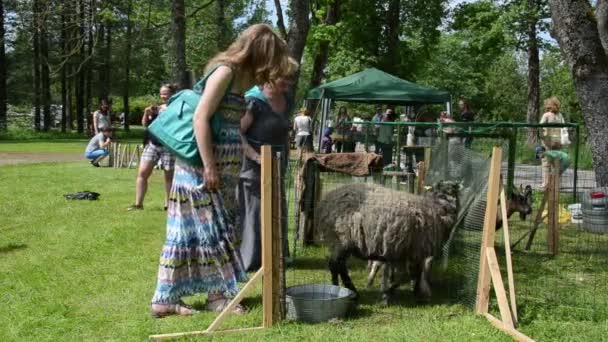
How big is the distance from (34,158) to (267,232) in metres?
18.1

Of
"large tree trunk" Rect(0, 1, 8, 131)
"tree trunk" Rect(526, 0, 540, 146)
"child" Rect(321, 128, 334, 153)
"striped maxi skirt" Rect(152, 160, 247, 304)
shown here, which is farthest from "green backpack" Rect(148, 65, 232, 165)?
"large tree trunk" Rect(0, 1, 8, 131)

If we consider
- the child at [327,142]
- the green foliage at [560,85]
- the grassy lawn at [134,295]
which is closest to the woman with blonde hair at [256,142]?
the grassy lawn at [134,295]

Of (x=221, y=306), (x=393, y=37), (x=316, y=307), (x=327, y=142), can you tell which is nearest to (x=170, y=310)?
(x=221, y=306)

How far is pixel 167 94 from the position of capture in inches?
339

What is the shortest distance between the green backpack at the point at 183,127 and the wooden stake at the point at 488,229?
1933mm

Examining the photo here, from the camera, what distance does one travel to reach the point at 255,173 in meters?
5.97

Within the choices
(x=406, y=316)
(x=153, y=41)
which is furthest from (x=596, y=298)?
(x=153, y=41)

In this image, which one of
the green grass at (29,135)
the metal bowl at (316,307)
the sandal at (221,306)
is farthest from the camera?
the green grass at (29,135)

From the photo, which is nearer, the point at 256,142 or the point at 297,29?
the point at 256,142

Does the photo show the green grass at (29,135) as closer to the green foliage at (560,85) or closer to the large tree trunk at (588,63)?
the green foliage at (560,85)

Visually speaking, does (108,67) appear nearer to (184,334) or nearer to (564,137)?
(564,137)

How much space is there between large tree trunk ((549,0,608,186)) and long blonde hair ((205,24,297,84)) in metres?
5.34

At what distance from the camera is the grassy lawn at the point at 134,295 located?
4449 mm

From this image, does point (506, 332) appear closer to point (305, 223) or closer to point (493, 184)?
point (493, 184)
